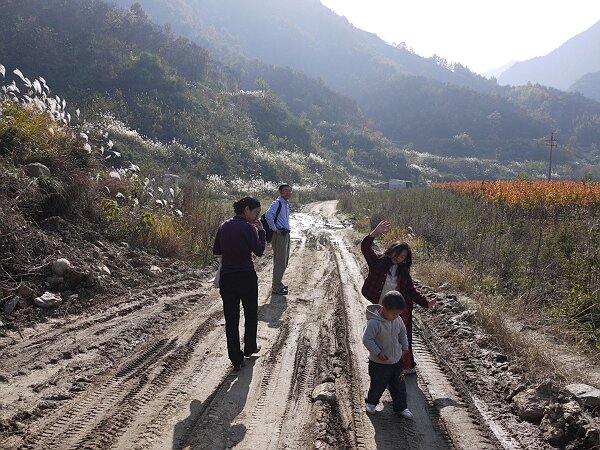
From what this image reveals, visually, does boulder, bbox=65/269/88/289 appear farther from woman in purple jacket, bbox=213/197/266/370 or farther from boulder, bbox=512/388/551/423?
boulder, bbox=512/388/551/423

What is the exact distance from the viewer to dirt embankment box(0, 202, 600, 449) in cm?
396

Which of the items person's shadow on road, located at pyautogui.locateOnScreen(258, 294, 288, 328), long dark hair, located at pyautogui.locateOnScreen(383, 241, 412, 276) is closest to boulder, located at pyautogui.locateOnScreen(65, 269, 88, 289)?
person's shadow on road, located at pyautogui.locateOnScreen(258, 294, 288, 328)

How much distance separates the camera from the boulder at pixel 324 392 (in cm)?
468

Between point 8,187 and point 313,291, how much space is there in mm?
5202

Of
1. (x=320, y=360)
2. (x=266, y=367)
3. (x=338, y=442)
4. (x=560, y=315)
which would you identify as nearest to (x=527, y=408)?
(x=338, y=442)

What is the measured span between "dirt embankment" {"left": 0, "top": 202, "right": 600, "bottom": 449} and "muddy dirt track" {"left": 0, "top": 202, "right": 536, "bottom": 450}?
0.05ft

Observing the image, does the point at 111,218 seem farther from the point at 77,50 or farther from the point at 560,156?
the point at 560,156

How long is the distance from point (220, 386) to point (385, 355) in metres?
1.64

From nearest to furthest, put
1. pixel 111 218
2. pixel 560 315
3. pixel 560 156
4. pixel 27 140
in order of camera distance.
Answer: pixel 560 315 < pixel 27 140 < pixel 111 218 < pixel 560 156

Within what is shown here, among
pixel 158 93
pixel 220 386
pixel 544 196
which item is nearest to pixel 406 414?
A: pixel 220 386

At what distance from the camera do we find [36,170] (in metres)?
8.70

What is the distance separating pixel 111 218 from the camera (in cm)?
998

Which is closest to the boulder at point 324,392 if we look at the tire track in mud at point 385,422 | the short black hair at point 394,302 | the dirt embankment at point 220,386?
the dirt embankment at point 220,386

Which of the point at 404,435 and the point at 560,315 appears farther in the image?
the point at 560,315
